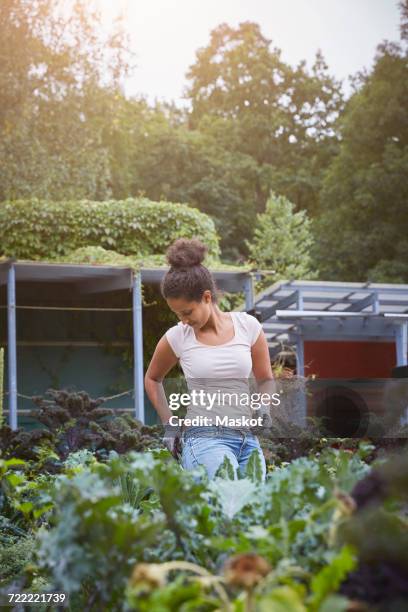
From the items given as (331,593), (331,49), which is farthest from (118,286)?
(331,49)

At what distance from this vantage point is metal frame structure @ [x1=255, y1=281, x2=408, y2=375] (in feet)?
52.6

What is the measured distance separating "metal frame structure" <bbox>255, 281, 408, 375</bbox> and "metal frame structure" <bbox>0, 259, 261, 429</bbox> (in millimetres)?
1792

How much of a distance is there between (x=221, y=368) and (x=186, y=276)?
15.6 inches

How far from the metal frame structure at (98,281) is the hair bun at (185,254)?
8523mm

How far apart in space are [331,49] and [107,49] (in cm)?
1849

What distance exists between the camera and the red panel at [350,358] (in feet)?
60.5

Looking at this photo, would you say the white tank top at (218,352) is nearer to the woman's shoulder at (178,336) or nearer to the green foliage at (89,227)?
the woman's shoulder at (178,336)

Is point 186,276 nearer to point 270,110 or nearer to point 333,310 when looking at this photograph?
point 333,310

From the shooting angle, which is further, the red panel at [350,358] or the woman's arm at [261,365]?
the red panel at [350,358]

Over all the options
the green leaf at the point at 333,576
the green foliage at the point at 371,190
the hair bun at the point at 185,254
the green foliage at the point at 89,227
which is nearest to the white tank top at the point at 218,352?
the hair bun at the point at 185,254

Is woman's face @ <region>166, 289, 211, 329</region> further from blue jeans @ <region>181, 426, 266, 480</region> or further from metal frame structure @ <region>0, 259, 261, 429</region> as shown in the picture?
metal frame structure @ <region>0, 259, 261, 429</region>

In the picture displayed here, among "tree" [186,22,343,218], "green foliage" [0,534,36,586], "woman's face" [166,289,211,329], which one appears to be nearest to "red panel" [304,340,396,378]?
"green foliage" [0,534,36,586]

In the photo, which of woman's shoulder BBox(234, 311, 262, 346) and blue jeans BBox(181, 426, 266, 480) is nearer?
blue jeans BBox(181, 426, 266, 480)

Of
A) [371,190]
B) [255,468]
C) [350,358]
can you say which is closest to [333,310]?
[350,358]
